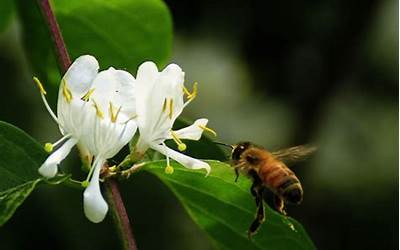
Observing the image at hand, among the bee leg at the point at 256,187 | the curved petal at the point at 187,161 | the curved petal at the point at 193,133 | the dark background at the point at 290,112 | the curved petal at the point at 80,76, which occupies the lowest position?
the dark background at the point at 290,112

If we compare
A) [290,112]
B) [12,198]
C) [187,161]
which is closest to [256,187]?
[187,161]

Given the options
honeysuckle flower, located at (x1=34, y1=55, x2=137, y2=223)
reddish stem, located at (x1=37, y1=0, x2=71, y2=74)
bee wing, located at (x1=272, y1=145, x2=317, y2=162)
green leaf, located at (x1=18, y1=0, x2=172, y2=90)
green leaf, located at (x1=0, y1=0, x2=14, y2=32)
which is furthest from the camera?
green leaf, located at (x1=0, y1=0, x2=14, y2=32)

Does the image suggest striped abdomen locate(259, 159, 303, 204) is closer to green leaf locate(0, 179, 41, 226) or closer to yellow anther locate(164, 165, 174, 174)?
yellow anther locate(164, 165, 174, 174)

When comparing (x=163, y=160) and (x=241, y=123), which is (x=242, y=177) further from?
(x=241, y=123)

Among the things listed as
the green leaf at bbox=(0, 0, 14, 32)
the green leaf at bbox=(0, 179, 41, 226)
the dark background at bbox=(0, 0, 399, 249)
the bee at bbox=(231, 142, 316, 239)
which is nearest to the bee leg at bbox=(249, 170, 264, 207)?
the bee at bbox=(231, 142, 316, 239)

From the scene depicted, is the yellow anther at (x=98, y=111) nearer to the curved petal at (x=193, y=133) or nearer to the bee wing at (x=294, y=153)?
the curved petal at (x=193, y=133)

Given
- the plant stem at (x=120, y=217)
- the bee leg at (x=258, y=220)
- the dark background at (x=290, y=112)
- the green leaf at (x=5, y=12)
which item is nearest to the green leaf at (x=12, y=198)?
the plant stem at (x=120, y=217)
